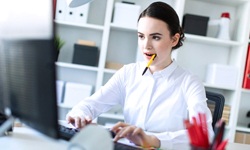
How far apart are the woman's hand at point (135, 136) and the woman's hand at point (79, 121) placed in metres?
0.15

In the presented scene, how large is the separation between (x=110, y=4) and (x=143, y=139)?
175 cm

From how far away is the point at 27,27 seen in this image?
0.56 metres

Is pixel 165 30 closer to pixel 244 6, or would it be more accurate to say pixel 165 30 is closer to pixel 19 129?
pixel 19 129

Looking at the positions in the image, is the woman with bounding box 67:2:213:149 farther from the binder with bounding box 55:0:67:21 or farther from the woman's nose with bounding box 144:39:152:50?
the binder with bounding box 55:0:67:21

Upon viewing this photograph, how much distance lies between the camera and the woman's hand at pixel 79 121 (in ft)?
3.63

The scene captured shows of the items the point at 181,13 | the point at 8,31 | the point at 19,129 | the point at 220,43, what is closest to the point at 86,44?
the point at 181,13

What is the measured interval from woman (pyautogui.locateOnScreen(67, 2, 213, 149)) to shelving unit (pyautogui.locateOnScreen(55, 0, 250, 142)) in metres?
1.00

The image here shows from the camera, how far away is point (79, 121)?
1114 mm

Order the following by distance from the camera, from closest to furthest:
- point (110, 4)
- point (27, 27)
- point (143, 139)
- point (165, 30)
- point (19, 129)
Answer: point (27, 27) → point (143, 139) → point (19, 129) → point (165, 30) → point (110, 4)

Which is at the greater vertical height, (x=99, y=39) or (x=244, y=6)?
(x=244, y=6)

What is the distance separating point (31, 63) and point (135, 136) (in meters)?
0.48

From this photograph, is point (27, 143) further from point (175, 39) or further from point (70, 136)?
point (175, 39)

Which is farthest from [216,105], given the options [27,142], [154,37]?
[27,142]

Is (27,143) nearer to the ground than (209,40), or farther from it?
nearer to the ground
